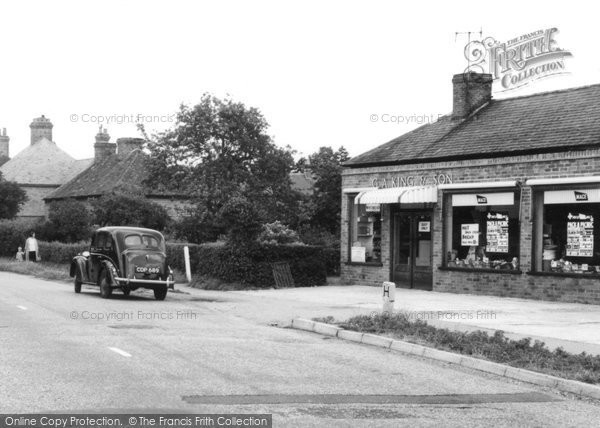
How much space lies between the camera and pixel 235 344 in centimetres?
1368

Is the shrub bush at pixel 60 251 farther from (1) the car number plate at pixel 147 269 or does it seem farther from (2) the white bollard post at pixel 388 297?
(2) the white bollard post at pixel 388 297

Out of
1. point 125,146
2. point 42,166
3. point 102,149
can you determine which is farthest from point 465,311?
point 42,166

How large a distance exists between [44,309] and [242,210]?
8705mm

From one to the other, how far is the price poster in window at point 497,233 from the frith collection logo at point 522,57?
6.66 m

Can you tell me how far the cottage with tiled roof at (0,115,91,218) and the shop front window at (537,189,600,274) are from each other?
189 feet

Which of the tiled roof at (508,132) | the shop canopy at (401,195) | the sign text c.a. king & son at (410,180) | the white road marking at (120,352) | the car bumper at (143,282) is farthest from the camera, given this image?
the sign text c.a. king & son at (410,180)

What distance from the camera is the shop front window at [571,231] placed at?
71.9ft

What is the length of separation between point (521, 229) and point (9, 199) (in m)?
49.8

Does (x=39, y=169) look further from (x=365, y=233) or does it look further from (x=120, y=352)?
(x=120, y=352)

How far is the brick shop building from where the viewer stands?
2236 cm

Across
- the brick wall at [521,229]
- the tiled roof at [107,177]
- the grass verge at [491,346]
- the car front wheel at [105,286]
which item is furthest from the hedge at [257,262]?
the tiled roof at [107,177]

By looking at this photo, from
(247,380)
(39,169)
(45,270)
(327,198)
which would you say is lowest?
(247,380)

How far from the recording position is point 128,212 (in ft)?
148

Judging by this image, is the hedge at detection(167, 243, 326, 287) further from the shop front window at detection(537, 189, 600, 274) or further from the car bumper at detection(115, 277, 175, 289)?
the shop front window at detection(537, 189, 600, 274)
